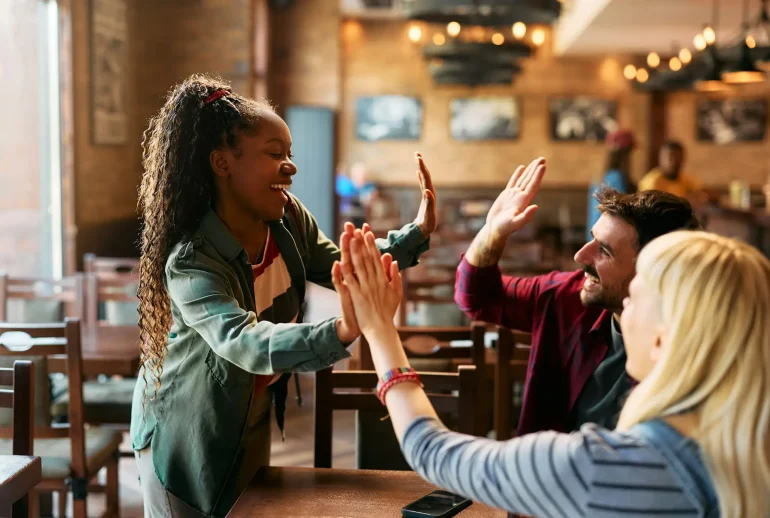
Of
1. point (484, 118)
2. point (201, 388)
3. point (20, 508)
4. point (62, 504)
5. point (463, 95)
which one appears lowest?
point (62, 504)

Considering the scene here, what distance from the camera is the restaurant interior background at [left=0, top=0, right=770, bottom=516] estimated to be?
18.1 ft

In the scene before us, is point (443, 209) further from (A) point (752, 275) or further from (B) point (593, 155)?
(A) point (752, 275)

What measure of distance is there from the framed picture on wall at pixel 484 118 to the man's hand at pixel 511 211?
34.4ft

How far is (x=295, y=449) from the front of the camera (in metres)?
4.38

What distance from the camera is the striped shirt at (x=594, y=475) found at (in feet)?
3.31

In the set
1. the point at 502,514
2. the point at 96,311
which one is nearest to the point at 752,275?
the point at 502,514

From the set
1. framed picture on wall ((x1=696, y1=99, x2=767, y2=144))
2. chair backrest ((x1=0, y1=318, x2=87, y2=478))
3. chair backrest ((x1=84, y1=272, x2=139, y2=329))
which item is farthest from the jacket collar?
framed picture on wall ((x1=696, y1=99, x2=767, y2=144))

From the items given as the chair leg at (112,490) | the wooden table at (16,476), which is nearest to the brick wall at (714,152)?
the chair leg at (112,490)

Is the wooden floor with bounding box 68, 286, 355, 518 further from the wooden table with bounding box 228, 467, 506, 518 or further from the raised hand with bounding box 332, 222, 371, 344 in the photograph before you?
the raised hand with bounding box 332, 222, 371, 344

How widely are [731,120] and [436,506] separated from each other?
11.9 m

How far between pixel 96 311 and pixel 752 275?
3.61m

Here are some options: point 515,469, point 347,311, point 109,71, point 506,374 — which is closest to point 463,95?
point 109,71

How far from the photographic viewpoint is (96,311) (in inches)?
161

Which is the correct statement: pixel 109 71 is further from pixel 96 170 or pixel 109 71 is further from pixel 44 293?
pixel 44 293
